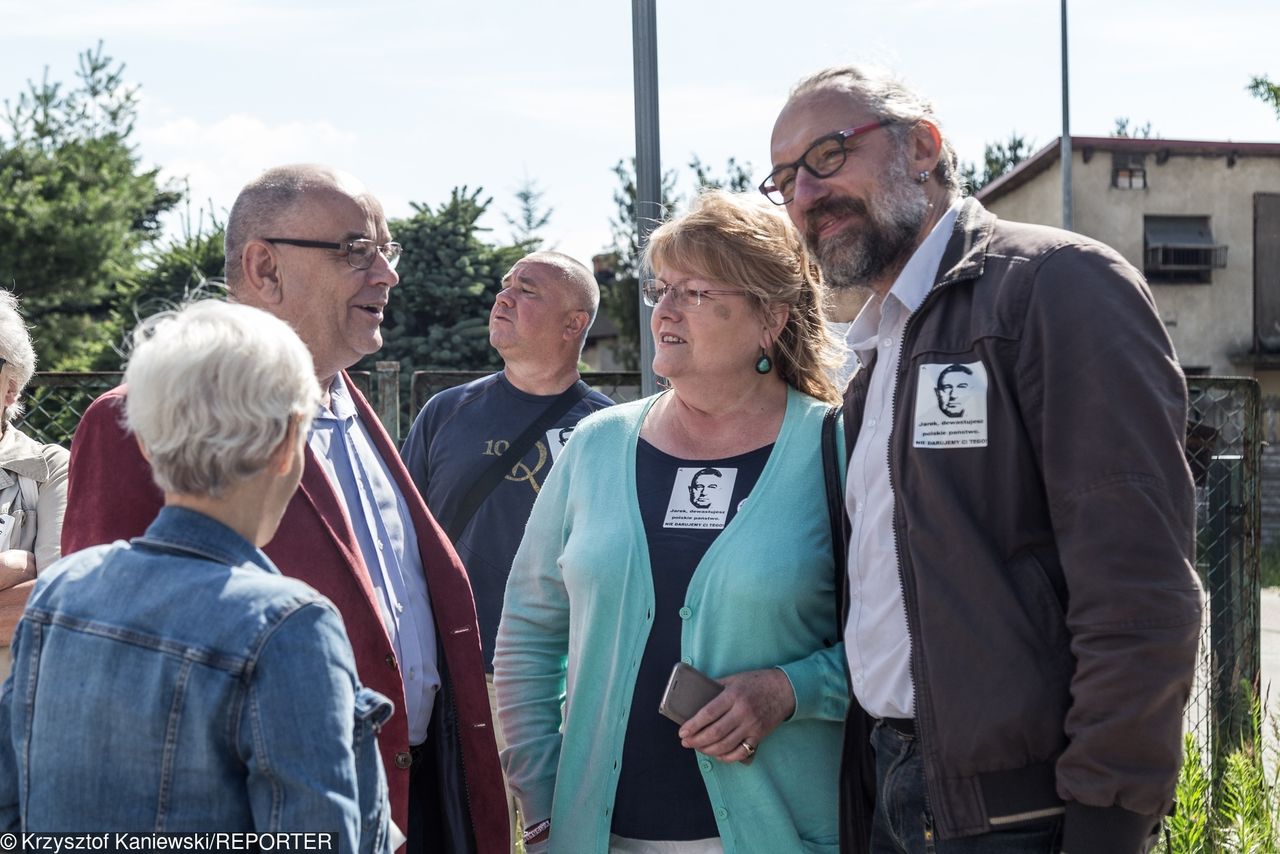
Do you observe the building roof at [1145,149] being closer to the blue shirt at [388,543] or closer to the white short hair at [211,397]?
the blue shirt at [388,543]

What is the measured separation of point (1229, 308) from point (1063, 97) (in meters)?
9.33

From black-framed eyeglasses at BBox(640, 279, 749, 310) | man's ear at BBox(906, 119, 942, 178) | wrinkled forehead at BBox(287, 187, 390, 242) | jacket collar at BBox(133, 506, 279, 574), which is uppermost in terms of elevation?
man's ear at BBox(906, 119, 942, 178)

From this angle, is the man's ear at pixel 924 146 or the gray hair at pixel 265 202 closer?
the man's ear at pixel 924 146

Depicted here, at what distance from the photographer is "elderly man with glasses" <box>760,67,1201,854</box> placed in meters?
1.92

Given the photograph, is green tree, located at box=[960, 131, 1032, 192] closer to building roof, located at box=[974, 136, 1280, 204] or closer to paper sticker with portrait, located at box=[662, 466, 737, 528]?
building roof, located at box=[974, 136, 1280, 204]

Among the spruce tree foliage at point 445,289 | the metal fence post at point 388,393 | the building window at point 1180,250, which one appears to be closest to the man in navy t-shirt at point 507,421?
the metal fence post at point 388,393

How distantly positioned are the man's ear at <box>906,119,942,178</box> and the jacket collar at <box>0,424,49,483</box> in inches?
97.0

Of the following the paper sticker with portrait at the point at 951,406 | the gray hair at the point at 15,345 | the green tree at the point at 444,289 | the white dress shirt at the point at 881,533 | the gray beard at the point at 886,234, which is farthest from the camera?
the green tree at the point at 444,289

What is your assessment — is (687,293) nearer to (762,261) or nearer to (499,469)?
(762,261)

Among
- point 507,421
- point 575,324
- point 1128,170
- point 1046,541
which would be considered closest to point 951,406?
point 1046,541

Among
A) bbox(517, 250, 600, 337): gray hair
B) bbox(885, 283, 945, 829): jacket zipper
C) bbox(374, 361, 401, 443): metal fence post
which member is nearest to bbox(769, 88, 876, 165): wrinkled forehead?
bbox(885, 283, 945, 829): jacket zipper

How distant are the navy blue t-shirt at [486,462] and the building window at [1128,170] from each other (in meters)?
23.0

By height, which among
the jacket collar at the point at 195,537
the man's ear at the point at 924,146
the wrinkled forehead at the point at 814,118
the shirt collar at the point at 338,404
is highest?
the wrinkled forehead at the point at 814,118

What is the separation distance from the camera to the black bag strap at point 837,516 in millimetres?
2594
